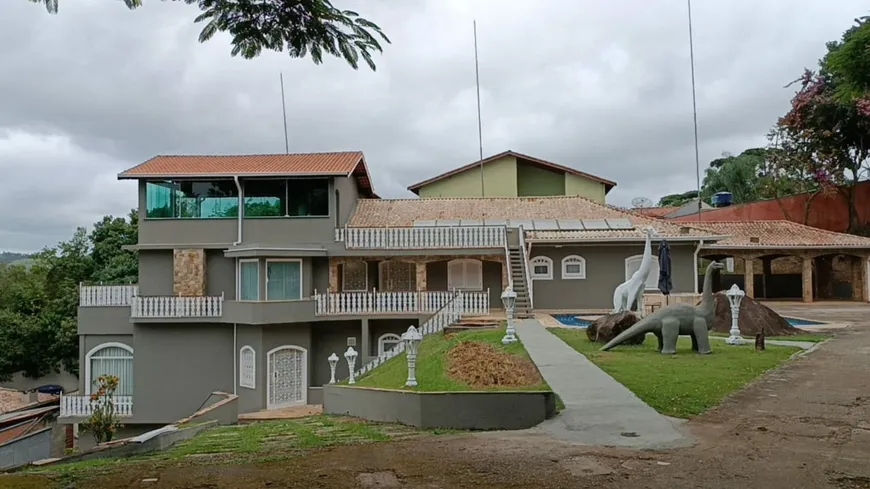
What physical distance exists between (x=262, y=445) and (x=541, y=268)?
1569 centimetres

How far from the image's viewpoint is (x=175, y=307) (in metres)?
19.0

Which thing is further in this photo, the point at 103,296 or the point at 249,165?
the point at 249,165

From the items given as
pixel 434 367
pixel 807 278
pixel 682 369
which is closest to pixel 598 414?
pixel 682 369

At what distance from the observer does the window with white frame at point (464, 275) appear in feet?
72.6

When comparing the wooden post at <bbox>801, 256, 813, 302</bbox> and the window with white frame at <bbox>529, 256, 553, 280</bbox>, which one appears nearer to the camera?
the window with white frame at <bbox>529, 256, 553, 280</bbox>

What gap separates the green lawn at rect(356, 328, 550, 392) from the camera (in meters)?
9.26

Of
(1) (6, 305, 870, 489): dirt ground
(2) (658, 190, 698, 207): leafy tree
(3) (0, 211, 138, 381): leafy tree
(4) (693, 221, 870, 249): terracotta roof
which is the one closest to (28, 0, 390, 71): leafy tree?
(1) (6, 305, 870, 489): dirt ground

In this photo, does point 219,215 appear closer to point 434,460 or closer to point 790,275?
point 434,460

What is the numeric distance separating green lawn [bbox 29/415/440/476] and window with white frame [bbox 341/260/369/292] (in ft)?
42.1

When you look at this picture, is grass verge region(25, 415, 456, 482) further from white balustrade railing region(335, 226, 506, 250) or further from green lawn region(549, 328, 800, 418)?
white balustrade railing region(335, 226, 506, 250)

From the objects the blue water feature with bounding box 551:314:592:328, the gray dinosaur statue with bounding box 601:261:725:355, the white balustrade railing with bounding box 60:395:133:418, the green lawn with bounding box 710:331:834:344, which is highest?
the gray dinosaur statue with bounding box 601:261:725:355

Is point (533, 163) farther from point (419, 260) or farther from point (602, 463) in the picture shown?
point (602, 463)

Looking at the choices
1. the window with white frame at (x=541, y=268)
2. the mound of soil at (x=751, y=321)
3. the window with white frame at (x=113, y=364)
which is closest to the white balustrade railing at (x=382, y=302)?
the window with white frame at (x=541, y=268)

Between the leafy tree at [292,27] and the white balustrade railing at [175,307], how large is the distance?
15.2 m
